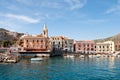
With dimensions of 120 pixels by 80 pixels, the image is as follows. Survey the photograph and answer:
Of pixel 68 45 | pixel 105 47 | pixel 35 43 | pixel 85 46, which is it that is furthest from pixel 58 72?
pixel 105 47

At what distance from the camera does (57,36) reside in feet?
547

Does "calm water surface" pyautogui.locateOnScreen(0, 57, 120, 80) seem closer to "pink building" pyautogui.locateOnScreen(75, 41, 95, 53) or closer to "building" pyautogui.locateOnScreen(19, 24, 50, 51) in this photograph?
"building" pyautogui.locateOnScreen(19, 24, 50, 51)

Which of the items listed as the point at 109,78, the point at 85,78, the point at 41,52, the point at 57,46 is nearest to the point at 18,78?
the point at 85,78

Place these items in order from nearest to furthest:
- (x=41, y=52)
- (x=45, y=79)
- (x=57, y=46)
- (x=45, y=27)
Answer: (x=45, y=79) → (x=41, y=52) → (x=45, y=27) → (x=57, y=46)

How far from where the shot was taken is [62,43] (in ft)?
543

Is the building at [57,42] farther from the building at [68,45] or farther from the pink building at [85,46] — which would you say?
the pink building at [85,46]

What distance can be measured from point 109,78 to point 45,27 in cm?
10921

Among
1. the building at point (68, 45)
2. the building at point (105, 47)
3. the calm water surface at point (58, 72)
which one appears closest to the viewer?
the calm water surface at point (58, 72)

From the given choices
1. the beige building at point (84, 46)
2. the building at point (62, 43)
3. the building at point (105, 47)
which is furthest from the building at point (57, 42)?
the building at point (105, 47)

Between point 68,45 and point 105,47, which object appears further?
point 68,45

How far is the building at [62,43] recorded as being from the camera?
16471 centimetres

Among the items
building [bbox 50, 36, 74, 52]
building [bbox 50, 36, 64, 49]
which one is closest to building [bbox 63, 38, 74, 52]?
building [bbox 50, 36, 74, 52]

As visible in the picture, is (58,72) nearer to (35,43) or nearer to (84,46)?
(35,43)

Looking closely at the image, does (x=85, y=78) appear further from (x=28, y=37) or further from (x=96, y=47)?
(x=96, y=47)
